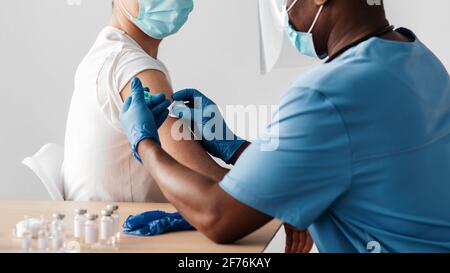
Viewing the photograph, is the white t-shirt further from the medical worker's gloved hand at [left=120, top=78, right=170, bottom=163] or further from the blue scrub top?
the blue scrub top

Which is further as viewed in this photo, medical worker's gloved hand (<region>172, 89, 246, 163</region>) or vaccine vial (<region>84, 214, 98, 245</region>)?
medical worker's gloved hand (<region>172, 89, 246, 163</region>)

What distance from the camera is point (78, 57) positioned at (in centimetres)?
317

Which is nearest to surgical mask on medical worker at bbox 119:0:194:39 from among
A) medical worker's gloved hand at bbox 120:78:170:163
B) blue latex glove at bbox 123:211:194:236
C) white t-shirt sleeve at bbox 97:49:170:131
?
white t-shirt sleeve at bbox 97:49:170:131

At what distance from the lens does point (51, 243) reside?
4.99ft

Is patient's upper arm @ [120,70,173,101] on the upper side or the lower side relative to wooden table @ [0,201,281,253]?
upper

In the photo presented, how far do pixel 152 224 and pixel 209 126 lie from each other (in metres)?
0.45

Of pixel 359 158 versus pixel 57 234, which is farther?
pixel 57 234

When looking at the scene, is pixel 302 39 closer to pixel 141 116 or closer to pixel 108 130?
pixel 141 116

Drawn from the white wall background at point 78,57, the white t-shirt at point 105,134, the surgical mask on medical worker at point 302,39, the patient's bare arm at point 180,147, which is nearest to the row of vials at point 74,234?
the patient's bare arm at point 180,147

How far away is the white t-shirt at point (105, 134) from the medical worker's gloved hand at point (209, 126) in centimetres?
13

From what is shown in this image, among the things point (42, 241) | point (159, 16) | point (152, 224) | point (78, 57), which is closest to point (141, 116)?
point (152, 224)

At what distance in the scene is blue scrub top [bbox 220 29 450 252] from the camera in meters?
1.33
